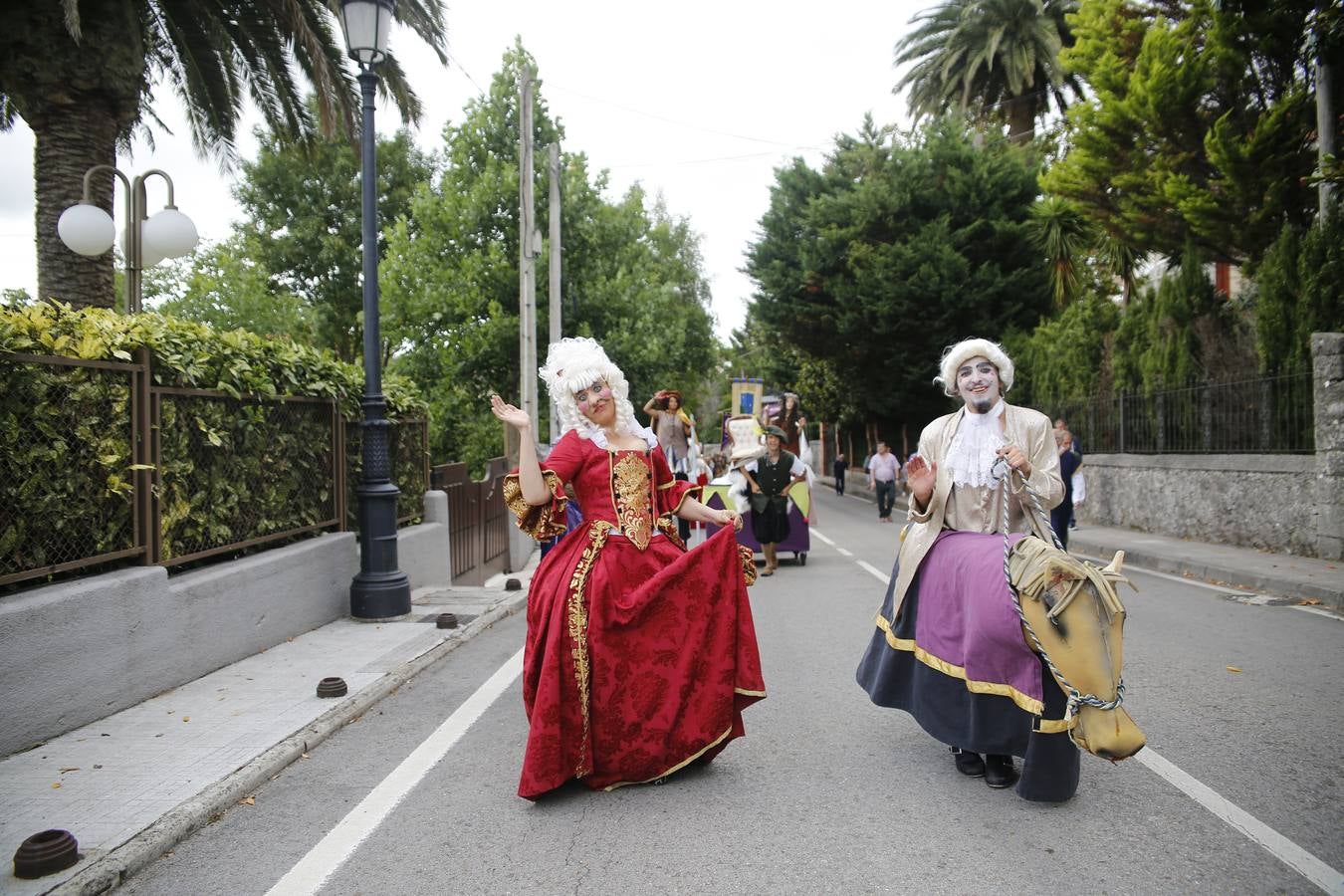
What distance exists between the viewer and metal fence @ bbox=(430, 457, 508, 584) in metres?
12.2

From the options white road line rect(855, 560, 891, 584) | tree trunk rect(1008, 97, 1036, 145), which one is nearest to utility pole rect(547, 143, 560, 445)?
white road line rect(855, 560, 891, 584)

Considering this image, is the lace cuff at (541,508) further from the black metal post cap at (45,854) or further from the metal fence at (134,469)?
the metal fence at (134,469)

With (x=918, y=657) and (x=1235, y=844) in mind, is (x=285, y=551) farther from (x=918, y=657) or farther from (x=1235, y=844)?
(x=1235, y=844)

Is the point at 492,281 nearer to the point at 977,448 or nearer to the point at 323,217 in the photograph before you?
the point at 323,217

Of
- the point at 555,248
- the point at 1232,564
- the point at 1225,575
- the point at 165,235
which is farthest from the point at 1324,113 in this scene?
the point at 165,235

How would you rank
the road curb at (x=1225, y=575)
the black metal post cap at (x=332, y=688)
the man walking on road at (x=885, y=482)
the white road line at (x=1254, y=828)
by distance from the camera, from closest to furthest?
the white road line at (x=1254, y=828)
the black metal post cap at (x=332, y=688)
the road curb at (x=1225, y=575)
the man walking on road at (x=885, y=482)

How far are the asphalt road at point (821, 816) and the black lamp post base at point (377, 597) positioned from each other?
99.6 inches

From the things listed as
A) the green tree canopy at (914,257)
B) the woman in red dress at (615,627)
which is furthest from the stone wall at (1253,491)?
the woman in red dress at (615,627)

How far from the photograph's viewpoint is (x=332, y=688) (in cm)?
596

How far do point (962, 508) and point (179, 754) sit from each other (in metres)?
3.93

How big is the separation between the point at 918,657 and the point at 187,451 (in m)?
4.93

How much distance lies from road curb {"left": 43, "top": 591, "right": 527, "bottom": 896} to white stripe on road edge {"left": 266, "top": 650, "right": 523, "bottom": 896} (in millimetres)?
557

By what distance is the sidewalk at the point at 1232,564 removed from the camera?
1004cm

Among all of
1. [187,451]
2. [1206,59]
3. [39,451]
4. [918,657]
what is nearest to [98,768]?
[39,451]
